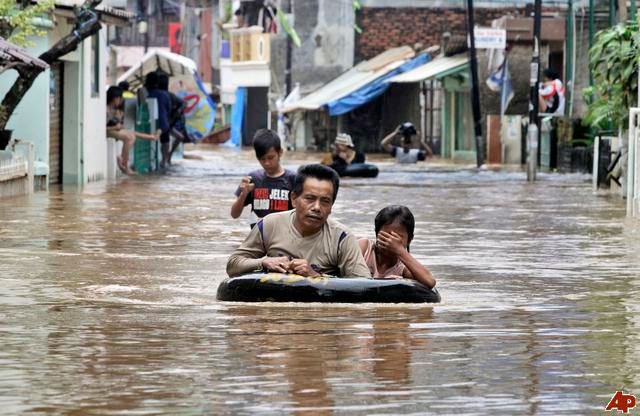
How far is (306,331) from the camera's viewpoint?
1101 cm

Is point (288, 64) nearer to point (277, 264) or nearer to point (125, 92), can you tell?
point (125, 92)

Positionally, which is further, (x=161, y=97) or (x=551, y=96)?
(x=551, y=96)

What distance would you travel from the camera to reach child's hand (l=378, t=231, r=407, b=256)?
12148 millimetres

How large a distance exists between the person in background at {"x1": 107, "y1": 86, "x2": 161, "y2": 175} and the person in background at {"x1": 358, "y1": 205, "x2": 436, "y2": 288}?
24192 millimetres

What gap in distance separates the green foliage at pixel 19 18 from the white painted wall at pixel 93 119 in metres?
5.18

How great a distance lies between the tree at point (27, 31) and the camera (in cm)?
2592

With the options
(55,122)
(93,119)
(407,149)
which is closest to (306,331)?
(55,122)

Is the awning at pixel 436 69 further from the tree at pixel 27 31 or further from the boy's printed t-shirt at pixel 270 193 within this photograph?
the boy's printed t-shirt at pixel 270 193

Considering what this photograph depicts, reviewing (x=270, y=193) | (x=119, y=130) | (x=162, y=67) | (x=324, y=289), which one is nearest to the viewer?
(x=324, y=289)

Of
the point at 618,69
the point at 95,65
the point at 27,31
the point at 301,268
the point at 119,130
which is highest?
the point at 27,31

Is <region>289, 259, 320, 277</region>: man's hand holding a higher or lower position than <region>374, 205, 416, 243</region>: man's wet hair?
lower

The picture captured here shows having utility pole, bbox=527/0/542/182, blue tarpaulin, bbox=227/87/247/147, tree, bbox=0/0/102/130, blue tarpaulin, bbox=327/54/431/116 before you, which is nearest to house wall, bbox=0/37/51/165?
tree, bbox=0/0/102/130

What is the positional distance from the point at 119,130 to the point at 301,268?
24985 millimetres

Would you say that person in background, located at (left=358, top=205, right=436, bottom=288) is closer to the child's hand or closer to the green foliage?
the child's hand
